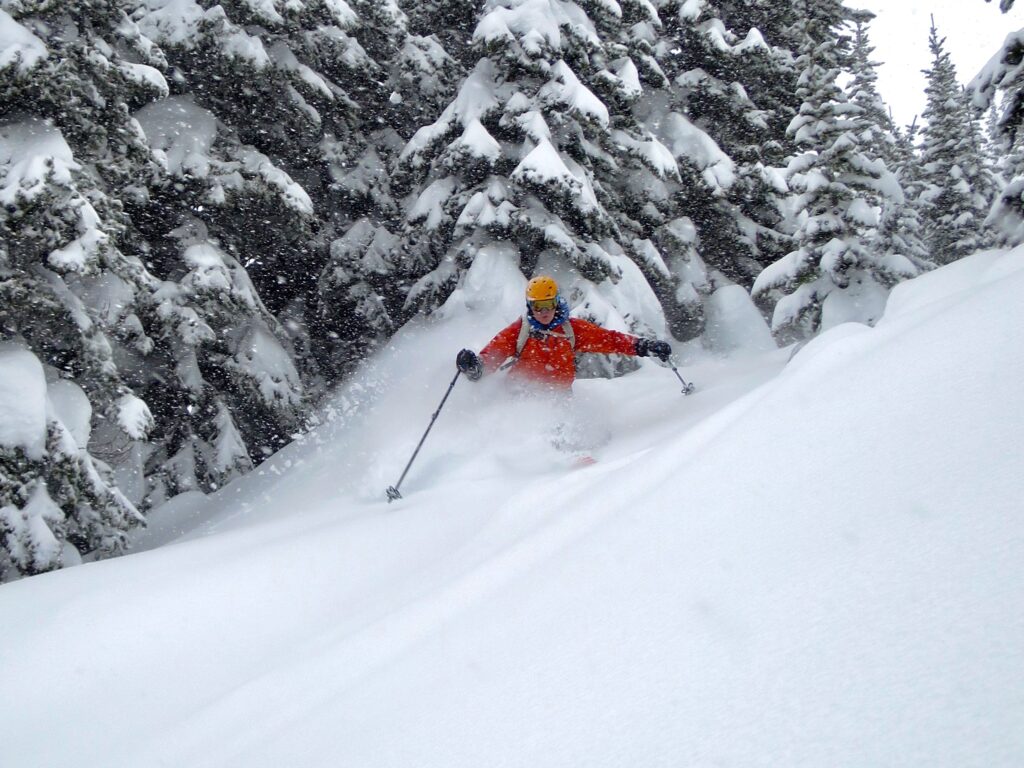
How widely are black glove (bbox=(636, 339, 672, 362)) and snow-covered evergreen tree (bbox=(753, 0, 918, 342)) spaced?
15.1 ft

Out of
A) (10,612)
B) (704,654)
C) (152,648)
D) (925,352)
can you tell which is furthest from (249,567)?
(925,352)

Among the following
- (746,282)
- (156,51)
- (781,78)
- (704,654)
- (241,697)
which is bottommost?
(746,282)

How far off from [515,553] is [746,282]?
1508 centimetres

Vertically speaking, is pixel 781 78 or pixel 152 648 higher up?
pixel 781 78

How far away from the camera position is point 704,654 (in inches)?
74.3

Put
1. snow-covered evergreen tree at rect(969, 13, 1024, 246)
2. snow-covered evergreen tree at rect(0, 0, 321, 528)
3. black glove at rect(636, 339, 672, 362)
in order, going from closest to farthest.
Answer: snow-covered evergreen tree at rect(969, 13, 1024, 246) < snow-covered evergreen tree at rect(0, 0, 321, 528) < black glove at rect(636, 339, 672, 362)

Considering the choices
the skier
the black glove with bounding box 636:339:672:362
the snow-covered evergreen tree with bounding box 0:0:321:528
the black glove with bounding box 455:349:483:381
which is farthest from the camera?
the skier

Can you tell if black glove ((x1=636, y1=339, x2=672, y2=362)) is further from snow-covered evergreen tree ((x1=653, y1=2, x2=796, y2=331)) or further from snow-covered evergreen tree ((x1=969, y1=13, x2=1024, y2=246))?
snow-covered evergreen tree ((x1=653, y1=2, x2=796, y2=331))

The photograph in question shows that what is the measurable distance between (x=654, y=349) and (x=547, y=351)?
4.34ft

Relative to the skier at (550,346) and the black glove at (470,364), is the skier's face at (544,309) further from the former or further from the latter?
the black glove at (470,364)

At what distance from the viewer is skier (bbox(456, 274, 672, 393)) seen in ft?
28.5

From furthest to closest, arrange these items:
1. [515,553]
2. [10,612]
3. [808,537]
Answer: [10,612] < [515,553] < [808,537]

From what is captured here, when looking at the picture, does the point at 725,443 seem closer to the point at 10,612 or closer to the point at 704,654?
the point at 704,654

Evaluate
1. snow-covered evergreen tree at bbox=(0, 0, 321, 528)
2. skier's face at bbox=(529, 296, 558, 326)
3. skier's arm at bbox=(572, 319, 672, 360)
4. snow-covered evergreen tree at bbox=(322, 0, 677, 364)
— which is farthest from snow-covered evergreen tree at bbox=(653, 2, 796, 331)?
snow-covered evergreen tree at bbox=(0, 0, 321, 528)
